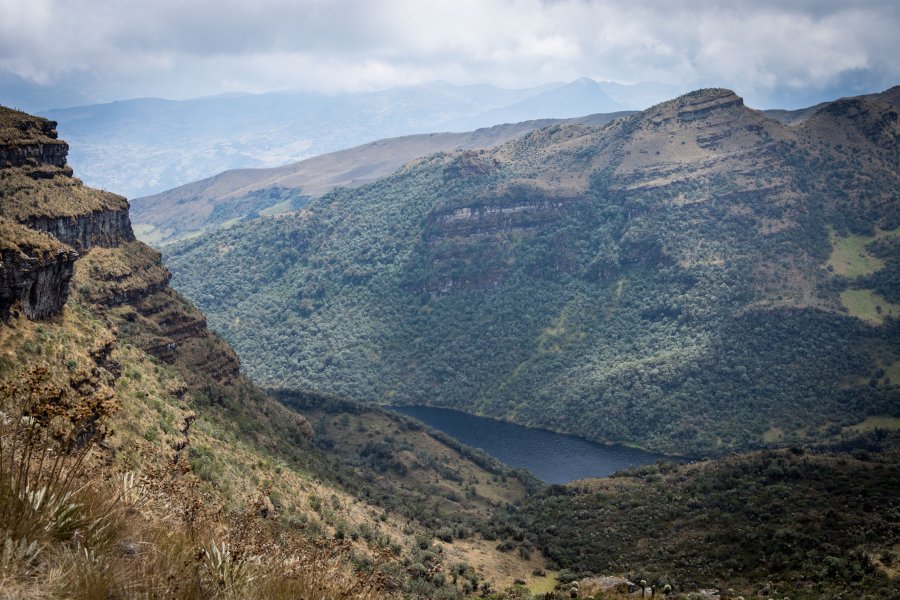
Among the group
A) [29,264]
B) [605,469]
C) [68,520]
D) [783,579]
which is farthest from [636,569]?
[605,469]

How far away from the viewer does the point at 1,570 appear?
8797mm

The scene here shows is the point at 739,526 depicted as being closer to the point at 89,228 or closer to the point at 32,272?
the point at 32,272

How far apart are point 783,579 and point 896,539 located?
29.9ft

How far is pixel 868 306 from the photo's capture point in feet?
586

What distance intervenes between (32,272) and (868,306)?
19329cm

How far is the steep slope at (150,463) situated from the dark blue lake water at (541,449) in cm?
2780

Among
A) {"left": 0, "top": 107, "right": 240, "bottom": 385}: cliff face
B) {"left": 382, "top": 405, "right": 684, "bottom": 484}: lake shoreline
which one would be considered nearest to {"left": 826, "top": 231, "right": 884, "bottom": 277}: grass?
{"left": 382, "top": 405, "right": 684, "bottom": 484}: lake shoreline

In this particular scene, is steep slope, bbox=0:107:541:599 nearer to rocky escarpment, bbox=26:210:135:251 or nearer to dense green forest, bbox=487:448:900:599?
rocky escarpment, bbox=26:210:135:251

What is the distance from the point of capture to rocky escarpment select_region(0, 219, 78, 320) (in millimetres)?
41031

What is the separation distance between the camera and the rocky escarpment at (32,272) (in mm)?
41031

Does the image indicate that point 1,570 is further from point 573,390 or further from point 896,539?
point 573,390

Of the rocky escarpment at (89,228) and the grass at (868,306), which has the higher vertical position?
the rocky escarpment at (89,228)

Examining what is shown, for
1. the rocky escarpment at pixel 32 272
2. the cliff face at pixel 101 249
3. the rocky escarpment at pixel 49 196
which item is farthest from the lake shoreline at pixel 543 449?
the rocky escarpment at pixel 32 272

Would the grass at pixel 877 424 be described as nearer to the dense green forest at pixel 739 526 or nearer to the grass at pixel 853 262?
the grass at pixel 853 262
